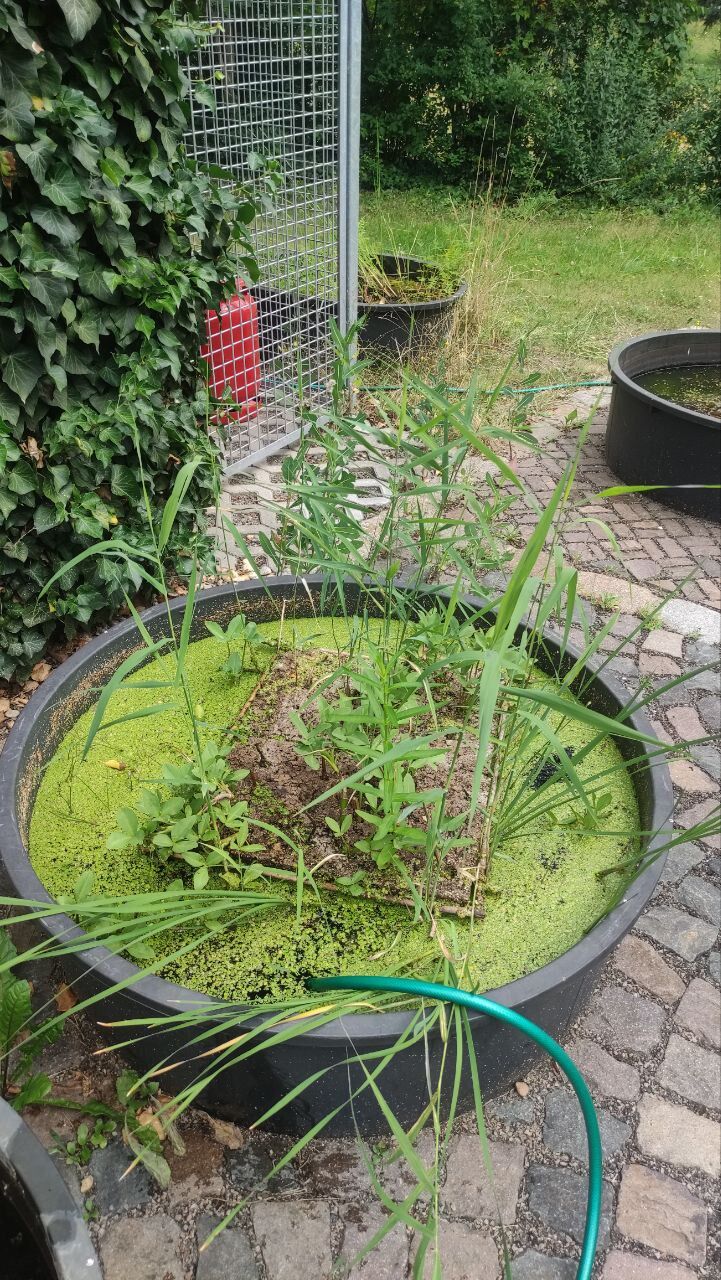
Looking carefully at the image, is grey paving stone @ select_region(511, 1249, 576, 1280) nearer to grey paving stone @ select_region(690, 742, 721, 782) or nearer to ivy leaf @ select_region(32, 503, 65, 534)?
grey paving stone @ select_region(690, 742, 721, 782)

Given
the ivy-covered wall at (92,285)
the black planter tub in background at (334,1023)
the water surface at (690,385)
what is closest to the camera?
the black planter tub in background at (334,1023)

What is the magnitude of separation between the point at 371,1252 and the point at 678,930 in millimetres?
988

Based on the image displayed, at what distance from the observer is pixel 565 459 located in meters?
4.23

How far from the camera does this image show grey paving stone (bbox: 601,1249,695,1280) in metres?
1.43

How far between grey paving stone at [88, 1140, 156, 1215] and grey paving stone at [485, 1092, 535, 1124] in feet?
2.07

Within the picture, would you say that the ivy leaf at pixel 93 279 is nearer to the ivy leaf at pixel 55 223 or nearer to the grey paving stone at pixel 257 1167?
the ivy leaf at pixel 55 223

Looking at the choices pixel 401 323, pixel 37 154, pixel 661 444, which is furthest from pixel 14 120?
pixel 401 323

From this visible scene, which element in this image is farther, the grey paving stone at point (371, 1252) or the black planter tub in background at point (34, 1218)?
the grey paving stone at point (371, 1252)

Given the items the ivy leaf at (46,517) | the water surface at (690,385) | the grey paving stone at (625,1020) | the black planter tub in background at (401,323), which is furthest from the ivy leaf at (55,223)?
the water surface at (690,385)

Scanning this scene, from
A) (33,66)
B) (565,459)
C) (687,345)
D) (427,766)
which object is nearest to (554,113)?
(687,345)

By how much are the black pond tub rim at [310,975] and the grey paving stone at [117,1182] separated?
381 millimetres

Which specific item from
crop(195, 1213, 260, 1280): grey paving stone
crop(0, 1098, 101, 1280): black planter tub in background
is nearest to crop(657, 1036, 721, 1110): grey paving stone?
crop(195, 1213, 260, 1280): grey paving stone

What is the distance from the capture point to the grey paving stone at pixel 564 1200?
1.49 m

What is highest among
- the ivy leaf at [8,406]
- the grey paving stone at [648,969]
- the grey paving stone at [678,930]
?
the ivy leaf at [8,406]
